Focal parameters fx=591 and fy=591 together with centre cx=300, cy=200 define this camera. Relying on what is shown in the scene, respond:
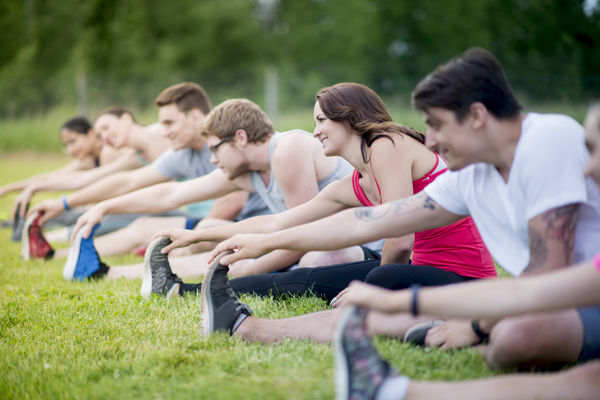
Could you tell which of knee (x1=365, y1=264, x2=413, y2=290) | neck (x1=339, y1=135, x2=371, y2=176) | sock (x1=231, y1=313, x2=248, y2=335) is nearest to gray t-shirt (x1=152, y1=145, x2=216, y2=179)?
neck (x1=339, y1=135, x2=371, y2=176)

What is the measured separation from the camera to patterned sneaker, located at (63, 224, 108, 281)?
4.87 meters

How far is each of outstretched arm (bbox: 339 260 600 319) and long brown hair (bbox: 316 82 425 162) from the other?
1613 mm

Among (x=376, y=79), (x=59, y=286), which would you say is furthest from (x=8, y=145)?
(x=59, y=286)

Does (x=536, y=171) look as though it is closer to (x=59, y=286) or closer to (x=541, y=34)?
(x=59, y=286)

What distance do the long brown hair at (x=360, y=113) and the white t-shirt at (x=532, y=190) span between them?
2.89 feet

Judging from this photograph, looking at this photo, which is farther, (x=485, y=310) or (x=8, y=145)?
(x=8, y=145)

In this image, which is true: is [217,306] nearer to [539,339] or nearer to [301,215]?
[301,215]

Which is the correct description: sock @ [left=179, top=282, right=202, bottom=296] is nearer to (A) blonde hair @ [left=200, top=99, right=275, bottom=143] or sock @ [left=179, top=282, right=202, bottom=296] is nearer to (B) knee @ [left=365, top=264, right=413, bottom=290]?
(A) blonde hair @ [left=200, top=99, right=275, bottom=143]

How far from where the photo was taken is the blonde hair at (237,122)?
437cm

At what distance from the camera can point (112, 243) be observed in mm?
6180

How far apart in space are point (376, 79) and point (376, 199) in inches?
705

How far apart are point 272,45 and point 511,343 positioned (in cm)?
3499

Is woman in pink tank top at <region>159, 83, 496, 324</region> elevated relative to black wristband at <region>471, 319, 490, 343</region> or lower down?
elevated

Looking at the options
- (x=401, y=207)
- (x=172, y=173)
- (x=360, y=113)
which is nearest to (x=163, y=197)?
(x=172, y=173)
